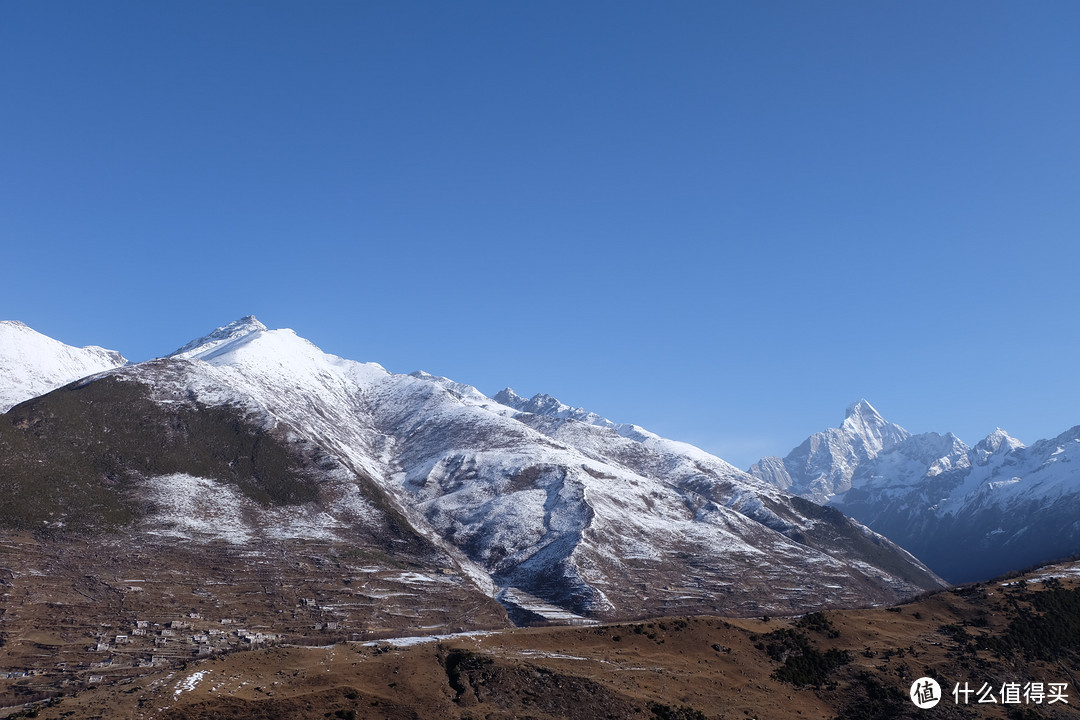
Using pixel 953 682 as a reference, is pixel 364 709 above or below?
below

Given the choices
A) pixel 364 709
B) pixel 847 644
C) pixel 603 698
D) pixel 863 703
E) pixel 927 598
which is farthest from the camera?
pixel 927 598

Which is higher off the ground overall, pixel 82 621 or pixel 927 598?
pixel 927 598

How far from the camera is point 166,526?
197 m

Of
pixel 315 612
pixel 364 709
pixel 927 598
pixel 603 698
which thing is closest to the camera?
pixel 364 709

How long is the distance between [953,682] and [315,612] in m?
129

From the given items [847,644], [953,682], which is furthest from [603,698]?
[953,682]

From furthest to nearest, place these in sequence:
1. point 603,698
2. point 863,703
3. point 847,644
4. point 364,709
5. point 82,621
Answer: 1. point 82,621
2. point 847,644
3. point 863,703
4. point 603,698
5. point 364,709

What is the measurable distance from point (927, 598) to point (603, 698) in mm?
71778

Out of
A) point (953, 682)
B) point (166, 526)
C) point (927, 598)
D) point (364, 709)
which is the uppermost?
point (166, 526)

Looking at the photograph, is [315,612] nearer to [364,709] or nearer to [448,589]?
[448,589]

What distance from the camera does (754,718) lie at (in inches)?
3049

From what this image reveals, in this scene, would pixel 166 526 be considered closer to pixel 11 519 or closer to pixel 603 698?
pixel 11 519

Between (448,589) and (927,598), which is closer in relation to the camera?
(927,598)

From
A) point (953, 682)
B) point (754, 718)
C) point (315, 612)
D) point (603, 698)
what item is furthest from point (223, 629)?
point (953, 682)
